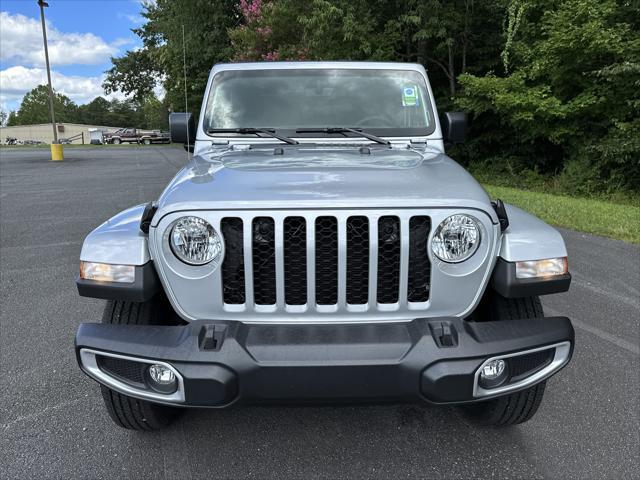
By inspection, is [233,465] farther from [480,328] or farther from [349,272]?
[480,328]

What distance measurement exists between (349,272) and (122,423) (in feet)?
4.39

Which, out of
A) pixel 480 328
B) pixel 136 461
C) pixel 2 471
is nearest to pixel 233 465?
pixel 136 461

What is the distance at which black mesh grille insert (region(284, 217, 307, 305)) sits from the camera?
1975 mm

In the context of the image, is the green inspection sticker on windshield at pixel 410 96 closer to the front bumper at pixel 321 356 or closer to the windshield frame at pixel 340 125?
the windshield frame at pixel 340 125

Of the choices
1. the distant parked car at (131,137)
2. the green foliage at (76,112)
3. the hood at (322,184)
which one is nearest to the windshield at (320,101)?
the hood at (322,184)

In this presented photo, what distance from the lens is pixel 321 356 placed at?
1819 millimetres

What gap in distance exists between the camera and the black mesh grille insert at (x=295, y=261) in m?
1.97

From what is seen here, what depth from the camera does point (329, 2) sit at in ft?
43.5

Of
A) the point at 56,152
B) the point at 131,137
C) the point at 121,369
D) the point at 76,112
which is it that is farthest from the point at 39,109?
the point at 121,369

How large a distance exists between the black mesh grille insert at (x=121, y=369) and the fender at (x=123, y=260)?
25cm

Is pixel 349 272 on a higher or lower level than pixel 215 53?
lower

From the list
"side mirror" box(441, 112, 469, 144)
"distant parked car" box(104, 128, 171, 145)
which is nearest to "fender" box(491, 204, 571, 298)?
"side mirror" box(441, 112, 469, 144)

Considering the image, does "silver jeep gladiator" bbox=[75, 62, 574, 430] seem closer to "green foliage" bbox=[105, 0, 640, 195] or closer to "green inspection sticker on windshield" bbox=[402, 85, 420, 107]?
"green inspection sticker on windshield" bbox=[402, 85, 420, 107]

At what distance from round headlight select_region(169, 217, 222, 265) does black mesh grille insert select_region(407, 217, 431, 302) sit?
763mm
